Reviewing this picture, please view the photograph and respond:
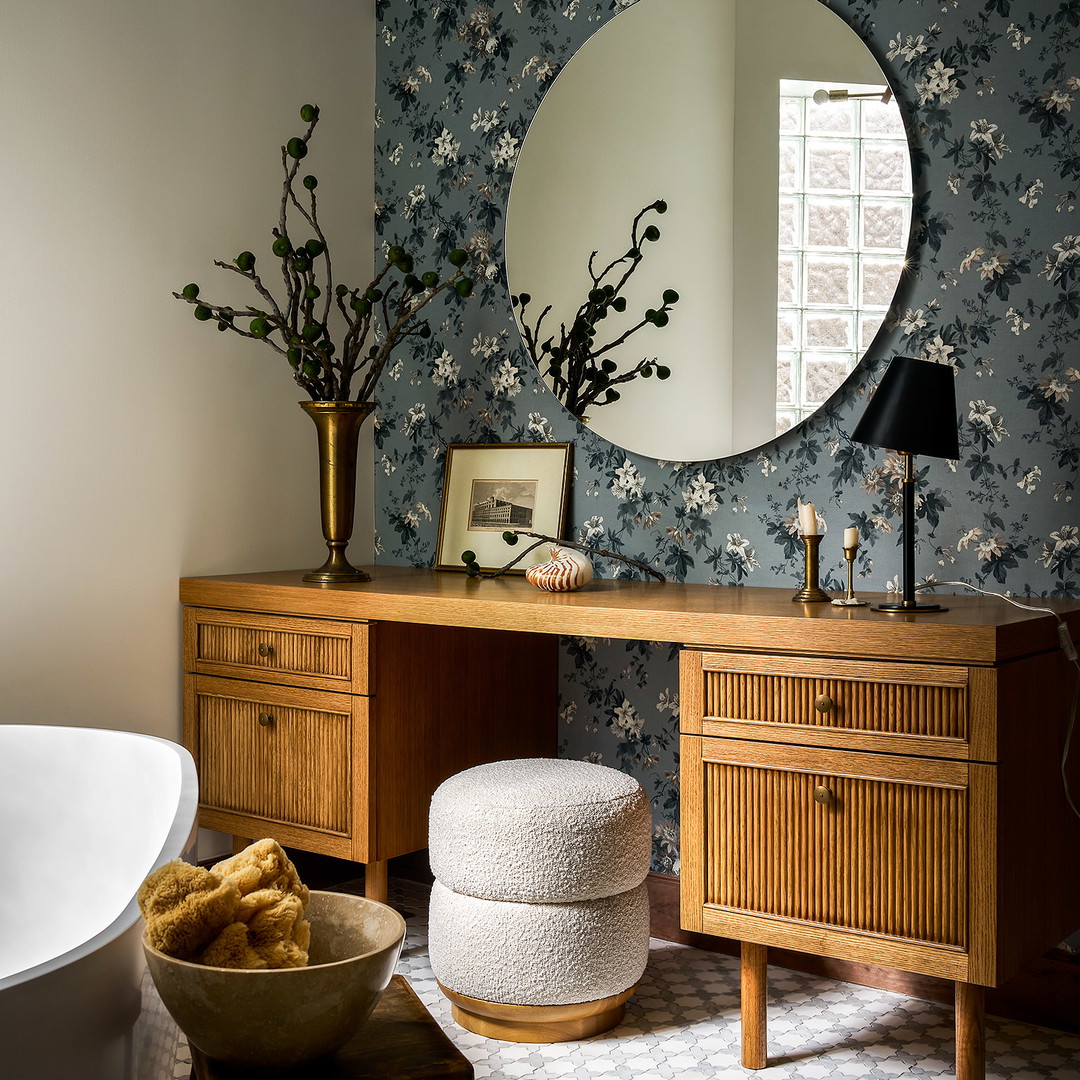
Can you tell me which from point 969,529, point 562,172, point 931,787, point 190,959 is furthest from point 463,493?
point 190,959

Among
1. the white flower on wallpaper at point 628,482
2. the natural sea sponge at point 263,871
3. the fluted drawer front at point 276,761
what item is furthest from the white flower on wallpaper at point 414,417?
the natural sea sponge at point 263,871

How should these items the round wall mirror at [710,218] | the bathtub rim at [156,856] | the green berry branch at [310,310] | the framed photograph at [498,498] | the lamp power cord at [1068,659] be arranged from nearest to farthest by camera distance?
the bathtub rim at [156,856] → the lamp power cord at [1068,659] → the round wall mirror at [710,218] → the green berry branch at [310,310] → the framed photograph at [498,498]

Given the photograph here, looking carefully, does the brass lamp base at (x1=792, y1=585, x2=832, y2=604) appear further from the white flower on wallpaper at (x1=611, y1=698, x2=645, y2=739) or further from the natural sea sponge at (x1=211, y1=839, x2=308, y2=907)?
the natural sea sponge at (x1=211, y1=839, x2=308, y2=907)

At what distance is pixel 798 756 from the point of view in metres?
1.77

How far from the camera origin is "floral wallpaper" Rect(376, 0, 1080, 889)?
2035 mm

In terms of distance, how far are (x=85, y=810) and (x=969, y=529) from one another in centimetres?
158

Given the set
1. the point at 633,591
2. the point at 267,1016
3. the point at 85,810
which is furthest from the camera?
the point at 633,591

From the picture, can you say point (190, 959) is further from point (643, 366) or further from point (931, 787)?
point (643, 366)

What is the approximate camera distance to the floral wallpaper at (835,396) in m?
2.04

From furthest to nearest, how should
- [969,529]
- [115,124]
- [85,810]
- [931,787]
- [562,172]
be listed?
[562,172] < [115,124] < [969,529] < [85,810] < [931,787]

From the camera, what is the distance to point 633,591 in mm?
2264

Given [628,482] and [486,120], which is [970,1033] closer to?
[628,482]

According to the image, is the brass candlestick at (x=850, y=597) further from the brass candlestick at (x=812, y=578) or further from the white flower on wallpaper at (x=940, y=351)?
the white flower on wallpaper at (x=940, y=351)

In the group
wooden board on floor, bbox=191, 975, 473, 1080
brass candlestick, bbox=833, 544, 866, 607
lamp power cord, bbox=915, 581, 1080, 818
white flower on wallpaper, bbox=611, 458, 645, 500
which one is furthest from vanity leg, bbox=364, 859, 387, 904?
wooden board on floor, bbox=191, 975, 473, 1080
